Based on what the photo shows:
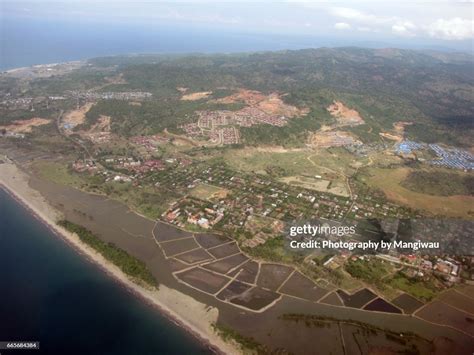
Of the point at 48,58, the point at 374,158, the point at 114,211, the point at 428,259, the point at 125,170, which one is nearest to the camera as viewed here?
the point at 428,259

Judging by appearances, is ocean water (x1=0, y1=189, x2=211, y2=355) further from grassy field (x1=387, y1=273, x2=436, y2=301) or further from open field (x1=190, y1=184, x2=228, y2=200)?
grassy field (x1=387, y1=273, x2=436, y2=301)

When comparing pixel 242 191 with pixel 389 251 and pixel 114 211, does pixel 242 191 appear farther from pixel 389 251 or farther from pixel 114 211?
pixel 389 251

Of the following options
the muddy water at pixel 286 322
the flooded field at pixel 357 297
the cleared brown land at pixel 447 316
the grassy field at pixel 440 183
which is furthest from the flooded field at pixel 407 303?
the grassy field at pixel 440 183

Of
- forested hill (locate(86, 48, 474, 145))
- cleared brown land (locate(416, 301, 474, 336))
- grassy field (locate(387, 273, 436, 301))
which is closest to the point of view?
cleared brown land (locate(416, 301, 474, 336))

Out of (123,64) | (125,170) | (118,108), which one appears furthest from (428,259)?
(123,64)

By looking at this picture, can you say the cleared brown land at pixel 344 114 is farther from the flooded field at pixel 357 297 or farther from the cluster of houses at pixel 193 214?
the flooded field at pixel 357 297

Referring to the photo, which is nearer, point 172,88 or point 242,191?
point 242,191

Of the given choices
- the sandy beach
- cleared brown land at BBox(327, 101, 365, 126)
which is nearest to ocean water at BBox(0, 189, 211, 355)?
the sandy beach
